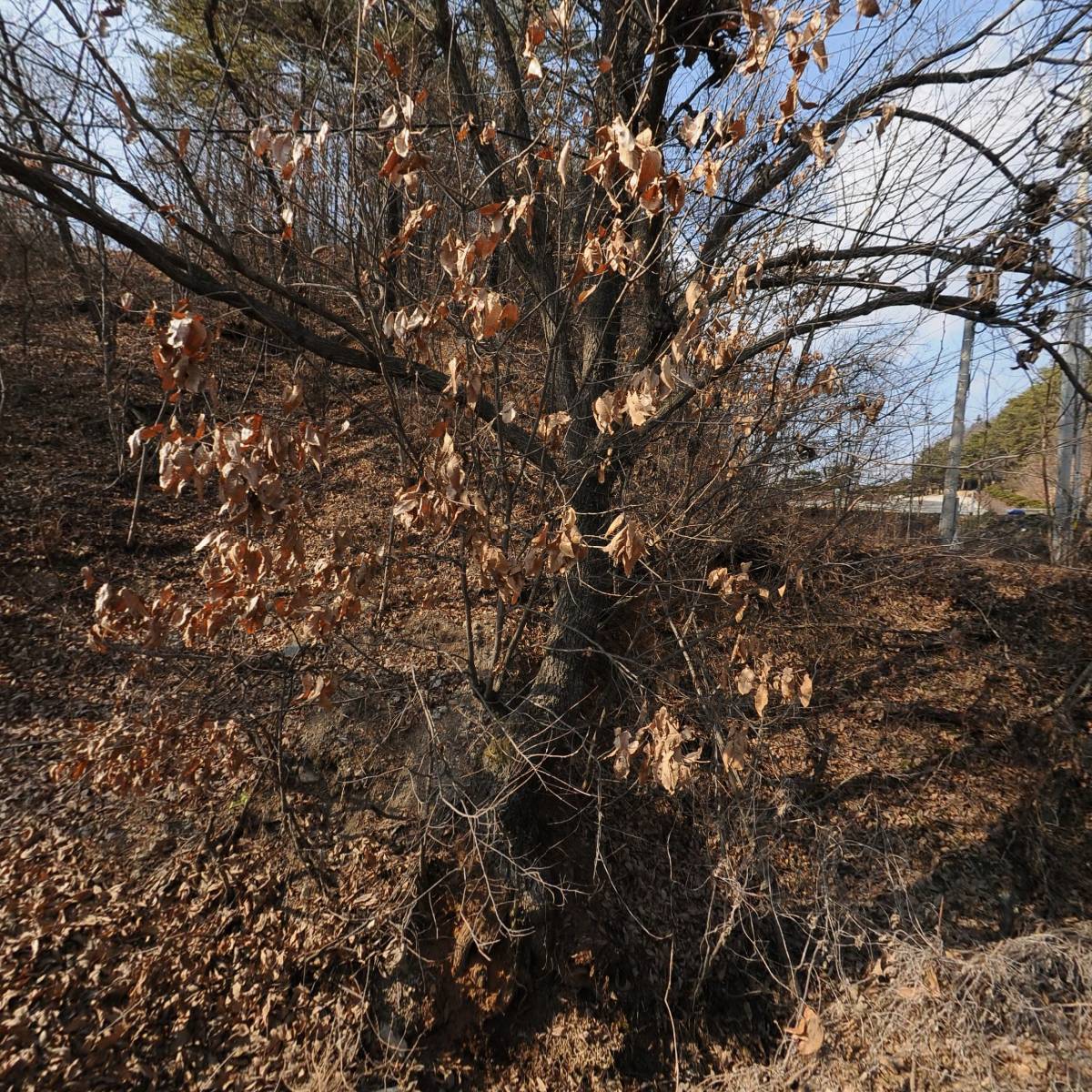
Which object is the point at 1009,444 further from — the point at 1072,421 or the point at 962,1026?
the point at 962,1026

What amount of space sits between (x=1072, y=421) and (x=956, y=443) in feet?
2.70

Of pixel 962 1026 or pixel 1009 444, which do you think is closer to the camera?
pixel 962 1026

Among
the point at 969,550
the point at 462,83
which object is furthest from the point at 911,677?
the point at 462,83

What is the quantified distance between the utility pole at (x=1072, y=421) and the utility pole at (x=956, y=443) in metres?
0.56

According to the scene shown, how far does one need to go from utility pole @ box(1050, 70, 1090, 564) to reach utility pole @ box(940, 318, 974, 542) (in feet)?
1.85

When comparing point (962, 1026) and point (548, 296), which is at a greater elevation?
point (548, 296)

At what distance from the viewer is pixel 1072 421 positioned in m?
5.33

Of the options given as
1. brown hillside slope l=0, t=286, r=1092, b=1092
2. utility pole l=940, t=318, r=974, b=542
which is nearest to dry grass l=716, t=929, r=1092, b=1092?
brown hillside slope l=0, t=286, r=1092, b=1092

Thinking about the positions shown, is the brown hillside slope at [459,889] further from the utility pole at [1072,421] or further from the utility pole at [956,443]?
the utility pole at [1072,421]

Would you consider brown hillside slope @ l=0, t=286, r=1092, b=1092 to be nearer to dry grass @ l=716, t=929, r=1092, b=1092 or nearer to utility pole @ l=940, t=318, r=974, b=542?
dry grass @ l=716, t=929, r=1092, b=1092

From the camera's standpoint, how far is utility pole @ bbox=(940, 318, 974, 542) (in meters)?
4.59

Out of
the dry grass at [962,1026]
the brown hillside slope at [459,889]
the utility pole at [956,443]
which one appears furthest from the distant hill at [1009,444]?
the dry grass at [962,1026]

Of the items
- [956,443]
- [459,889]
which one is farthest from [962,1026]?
[956,443]

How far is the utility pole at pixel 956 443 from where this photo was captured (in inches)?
181
